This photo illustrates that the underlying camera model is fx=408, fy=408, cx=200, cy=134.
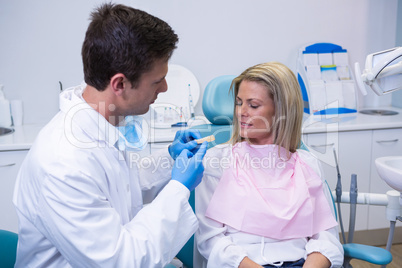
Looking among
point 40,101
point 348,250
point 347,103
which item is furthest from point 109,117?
point 347,103

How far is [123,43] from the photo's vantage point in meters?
1.02

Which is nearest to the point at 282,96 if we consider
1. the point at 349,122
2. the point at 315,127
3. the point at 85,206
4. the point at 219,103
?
the point at 219,103

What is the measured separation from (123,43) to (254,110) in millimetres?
619

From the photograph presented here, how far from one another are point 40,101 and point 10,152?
558 millimetres

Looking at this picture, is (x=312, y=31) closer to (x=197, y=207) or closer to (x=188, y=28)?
(x=188, y=28)

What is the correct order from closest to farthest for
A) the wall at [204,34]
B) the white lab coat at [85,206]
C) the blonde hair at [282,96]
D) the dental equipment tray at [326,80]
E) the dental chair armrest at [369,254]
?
the white lab coat at [85,206] → the dental chair armrest at [369,254] → the blonde hair at [282,96] → the wall at [204,34] → the dental equipment tray at [326,80]

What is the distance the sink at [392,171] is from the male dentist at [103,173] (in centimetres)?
80

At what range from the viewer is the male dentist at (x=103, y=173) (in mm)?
972

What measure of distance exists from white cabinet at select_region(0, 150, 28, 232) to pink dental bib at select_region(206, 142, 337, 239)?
45.6 inches

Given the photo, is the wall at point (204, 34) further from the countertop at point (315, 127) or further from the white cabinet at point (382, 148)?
the white cabinet at point (382, 148)

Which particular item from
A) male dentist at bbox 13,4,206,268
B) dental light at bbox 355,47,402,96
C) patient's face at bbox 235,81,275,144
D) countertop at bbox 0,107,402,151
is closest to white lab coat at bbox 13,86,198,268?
male dentist at bbox 13,4,206,268

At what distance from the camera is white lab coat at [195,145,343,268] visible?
4.26 ft

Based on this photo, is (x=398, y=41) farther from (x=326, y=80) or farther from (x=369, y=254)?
(x=369, y=254)

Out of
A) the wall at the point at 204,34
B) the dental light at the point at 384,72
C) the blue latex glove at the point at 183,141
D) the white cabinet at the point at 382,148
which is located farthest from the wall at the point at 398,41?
the blue latex glove at the point at 183,141
